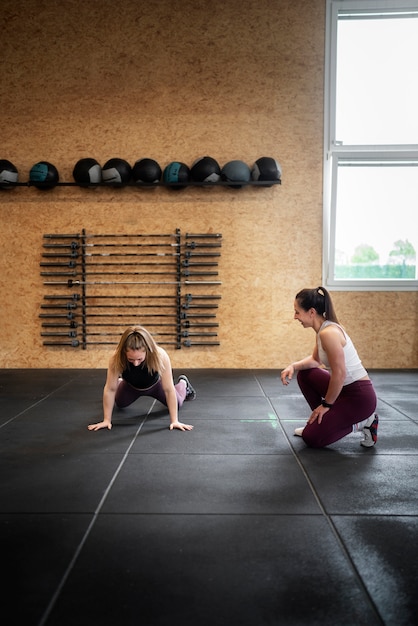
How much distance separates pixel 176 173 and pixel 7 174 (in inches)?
69.3

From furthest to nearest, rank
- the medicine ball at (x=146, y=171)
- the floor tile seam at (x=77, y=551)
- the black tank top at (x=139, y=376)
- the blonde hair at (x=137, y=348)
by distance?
the medicine ball at (x=146, y=171) < the black tank top at (x=139, y=376) < the blonde hair at (x=137, y=348) < the floor tile seam at (x=77, y=551)

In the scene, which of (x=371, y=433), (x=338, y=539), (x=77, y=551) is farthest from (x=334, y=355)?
(x=77, y=551)

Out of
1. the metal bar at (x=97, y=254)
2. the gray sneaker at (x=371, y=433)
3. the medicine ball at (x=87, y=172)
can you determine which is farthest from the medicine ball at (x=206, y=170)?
the gray sneaker at (x=371, y=433)

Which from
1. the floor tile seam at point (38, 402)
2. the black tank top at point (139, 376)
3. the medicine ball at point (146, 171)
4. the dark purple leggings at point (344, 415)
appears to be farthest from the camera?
the medicine ball at point (146, 171)

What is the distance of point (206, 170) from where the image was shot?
491 cm

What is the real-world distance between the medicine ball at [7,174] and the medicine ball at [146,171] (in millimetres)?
1273

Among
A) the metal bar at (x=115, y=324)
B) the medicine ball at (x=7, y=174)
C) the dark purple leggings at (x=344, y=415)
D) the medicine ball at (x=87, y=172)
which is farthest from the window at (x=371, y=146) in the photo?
the medicine ball at (x=7, y=174)

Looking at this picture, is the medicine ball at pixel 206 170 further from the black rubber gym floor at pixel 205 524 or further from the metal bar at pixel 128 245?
the black rubber gym floor at pixel 205 524

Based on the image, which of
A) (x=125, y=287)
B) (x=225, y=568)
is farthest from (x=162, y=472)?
(x=125, y=287)

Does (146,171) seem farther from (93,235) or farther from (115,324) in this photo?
(115,324)

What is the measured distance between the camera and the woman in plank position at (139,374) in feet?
9.28

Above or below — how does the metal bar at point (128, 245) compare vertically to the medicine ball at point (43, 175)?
below

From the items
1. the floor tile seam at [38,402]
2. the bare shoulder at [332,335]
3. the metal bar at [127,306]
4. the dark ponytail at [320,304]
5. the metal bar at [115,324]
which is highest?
the dark ponytail at [320,304]

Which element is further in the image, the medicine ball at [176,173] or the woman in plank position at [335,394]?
the medicine ball at [176,173]
